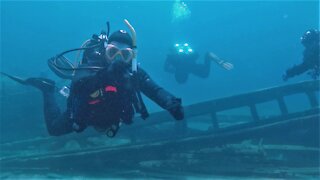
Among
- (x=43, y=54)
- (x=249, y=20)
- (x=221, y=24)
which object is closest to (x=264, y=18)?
(x=249, y=20)

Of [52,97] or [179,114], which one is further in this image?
[52,97]

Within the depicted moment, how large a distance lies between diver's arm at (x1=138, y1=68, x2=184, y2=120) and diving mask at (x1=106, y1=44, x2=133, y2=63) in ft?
1.36

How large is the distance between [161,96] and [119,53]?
2.68 ft

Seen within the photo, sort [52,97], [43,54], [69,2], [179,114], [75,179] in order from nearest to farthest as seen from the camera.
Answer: [179,114] → [52,97] → [75,179] → [43,54] → [69,2]

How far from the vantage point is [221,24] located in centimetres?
5847

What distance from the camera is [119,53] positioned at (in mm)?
4539

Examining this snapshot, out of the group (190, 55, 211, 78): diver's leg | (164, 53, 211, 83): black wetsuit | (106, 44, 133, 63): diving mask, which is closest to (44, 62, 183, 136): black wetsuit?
(106, 44, 133, 63): diving mask

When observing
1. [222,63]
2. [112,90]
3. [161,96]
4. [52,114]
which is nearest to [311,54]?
[222,63]

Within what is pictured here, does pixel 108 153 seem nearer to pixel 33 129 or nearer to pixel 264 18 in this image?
pixel 33 129

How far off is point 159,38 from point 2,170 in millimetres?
65882

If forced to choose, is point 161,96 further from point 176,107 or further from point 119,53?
point 119,53

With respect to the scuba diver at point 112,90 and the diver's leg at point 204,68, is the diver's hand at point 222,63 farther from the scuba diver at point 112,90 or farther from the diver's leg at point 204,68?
the scuba diver at point 112,90

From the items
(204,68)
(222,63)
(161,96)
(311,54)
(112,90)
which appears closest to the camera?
(112,90)

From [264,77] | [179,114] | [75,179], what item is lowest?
[75,179]
